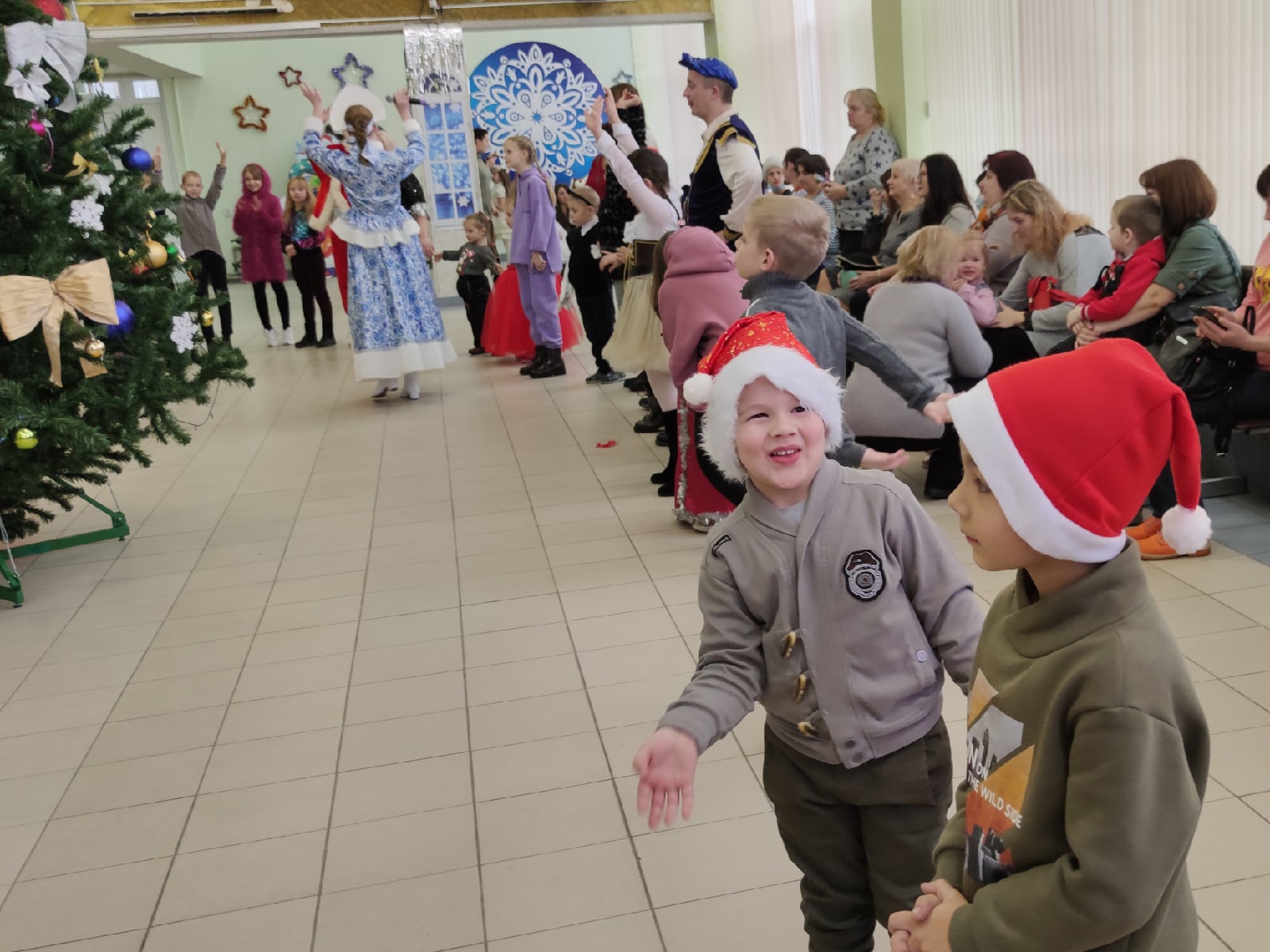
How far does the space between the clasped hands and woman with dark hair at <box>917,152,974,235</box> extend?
5.16 m

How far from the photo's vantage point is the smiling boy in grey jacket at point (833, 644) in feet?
5.22

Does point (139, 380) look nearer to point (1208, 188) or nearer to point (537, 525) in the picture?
point (537, 525)

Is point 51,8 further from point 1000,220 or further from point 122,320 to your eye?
point 1000,220

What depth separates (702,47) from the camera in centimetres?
1089

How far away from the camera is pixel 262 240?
33.4ft

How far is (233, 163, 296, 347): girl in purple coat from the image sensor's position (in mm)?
10211

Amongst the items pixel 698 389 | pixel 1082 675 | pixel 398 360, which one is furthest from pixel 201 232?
pixel 1082 675

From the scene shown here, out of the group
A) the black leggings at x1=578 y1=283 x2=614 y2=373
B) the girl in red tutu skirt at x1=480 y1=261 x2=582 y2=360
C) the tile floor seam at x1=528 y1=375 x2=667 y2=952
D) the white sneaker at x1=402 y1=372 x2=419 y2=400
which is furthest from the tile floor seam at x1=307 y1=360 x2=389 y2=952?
the girl in red tutu skirt at x1=480 y1=261 x2=582 y2=360

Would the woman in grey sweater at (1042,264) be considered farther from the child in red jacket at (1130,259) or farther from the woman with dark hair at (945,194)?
the woman with dark hair at (945,194)

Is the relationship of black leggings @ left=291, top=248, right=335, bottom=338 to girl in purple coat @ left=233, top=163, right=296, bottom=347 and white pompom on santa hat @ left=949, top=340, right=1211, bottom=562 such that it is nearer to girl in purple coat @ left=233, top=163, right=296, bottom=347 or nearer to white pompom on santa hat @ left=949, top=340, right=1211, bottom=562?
girl in purple coat @ left=233, top=163, right=296, bottom=347

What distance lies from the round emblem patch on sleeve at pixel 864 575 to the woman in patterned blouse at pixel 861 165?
5.83m

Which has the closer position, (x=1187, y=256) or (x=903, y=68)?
(x=1187, y=256)

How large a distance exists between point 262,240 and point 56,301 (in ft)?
21.2

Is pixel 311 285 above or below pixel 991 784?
above
